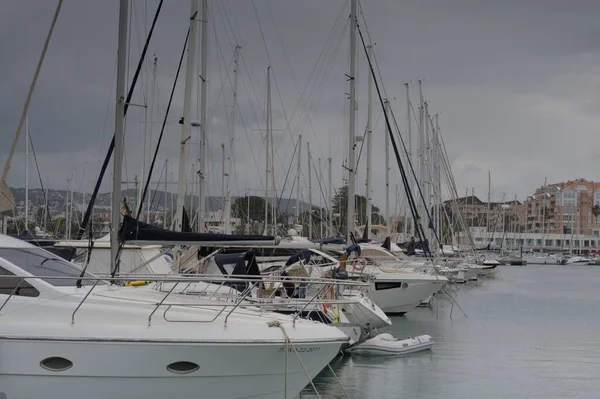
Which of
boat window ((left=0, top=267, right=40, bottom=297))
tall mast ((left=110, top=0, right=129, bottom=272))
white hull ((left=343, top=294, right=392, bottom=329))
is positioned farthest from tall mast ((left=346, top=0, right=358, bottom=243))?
boat window ((left=0, top=267, right=40, bottom=297))

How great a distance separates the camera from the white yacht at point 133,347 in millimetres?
11641

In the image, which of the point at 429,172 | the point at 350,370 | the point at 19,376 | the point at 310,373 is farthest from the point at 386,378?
the point at 429,172

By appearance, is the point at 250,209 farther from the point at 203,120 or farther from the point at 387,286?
the point at 203,120

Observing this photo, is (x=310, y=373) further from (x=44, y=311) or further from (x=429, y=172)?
(x=429, y=172)

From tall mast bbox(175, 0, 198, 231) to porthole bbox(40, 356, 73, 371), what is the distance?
1076 cm

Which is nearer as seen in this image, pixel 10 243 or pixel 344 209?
pixel 10 243

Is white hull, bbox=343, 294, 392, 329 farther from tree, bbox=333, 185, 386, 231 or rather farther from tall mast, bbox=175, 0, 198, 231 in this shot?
tree, bbox=333, 185, 386, 231

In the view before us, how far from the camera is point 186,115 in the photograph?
2450cm

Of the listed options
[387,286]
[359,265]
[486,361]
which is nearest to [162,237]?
[486,361]

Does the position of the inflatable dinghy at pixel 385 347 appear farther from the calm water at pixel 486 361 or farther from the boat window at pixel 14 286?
the boat window at pixel 14 286

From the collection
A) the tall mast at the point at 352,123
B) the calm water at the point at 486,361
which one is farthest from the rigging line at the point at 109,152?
the tall mast at the point at 352,123

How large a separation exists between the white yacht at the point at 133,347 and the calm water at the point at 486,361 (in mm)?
5343

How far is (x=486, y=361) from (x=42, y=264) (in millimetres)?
13887

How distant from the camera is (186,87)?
2477 cm
